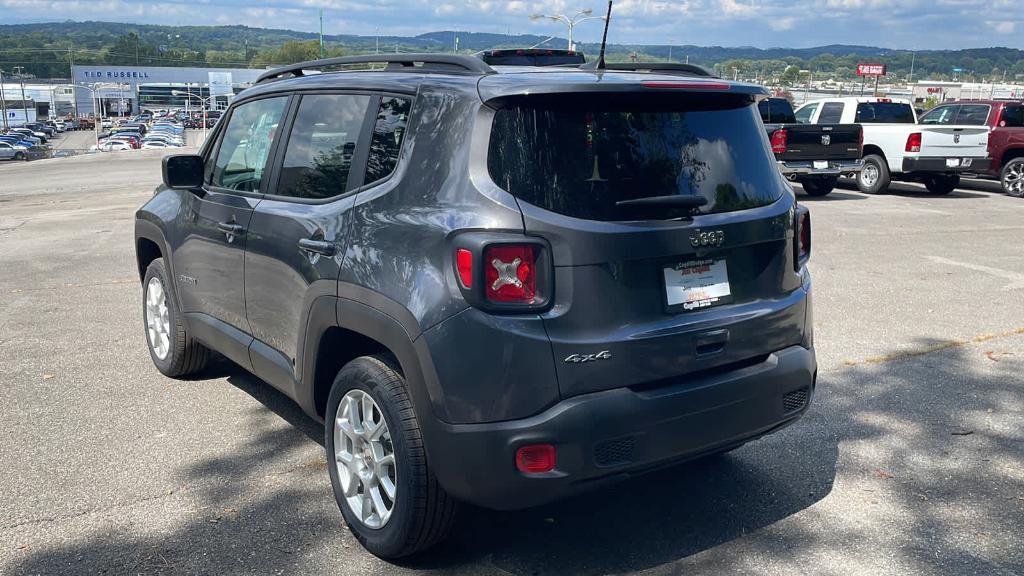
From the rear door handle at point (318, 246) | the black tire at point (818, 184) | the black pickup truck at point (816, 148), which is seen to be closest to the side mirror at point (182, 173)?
the rear door handle at point (318, 246)

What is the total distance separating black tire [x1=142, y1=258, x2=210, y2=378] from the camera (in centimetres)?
532

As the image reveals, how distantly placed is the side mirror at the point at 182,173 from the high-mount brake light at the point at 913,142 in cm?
1544

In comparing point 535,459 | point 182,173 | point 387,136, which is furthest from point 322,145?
point 535,459

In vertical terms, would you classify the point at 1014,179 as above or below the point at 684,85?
below

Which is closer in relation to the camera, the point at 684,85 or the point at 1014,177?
the point at 684,85

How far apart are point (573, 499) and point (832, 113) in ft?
55.3

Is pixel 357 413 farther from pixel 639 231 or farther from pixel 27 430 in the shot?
pixel 27 430

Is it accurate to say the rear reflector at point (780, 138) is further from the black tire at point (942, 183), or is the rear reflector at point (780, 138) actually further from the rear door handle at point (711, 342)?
the rear door handle at point (711, 342)

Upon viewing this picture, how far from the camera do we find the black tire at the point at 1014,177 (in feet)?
56.8

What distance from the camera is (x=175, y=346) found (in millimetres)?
5387

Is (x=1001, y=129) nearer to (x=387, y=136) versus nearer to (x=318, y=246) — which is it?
(x=387, y=136)

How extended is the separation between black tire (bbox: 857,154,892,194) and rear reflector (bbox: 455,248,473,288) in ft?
53.8

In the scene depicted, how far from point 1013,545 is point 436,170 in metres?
2.72

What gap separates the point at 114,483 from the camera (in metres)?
4.08
